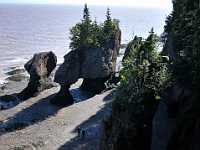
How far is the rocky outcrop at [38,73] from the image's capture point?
6979 centimetres

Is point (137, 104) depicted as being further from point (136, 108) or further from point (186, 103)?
point (186, 103)

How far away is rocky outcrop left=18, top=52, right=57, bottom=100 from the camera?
6979cm

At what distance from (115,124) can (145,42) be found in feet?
26.9

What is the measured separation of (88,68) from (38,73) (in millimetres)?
9255

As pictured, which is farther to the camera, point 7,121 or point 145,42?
point 7,121

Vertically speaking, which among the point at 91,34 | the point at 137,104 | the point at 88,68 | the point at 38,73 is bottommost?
the point at 38,73

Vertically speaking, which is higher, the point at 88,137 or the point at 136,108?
the point at 136,108

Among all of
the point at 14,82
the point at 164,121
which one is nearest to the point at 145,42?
the point at 164,121

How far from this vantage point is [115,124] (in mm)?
30359

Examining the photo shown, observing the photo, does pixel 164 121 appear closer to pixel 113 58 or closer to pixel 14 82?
pixel 113 58

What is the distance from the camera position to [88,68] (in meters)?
69.9

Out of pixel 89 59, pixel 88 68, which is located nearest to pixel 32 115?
pixel 88 68

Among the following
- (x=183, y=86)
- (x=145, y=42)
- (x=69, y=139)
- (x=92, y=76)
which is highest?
(x=145, y=42)

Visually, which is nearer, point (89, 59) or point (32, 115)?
point (32, 115)
